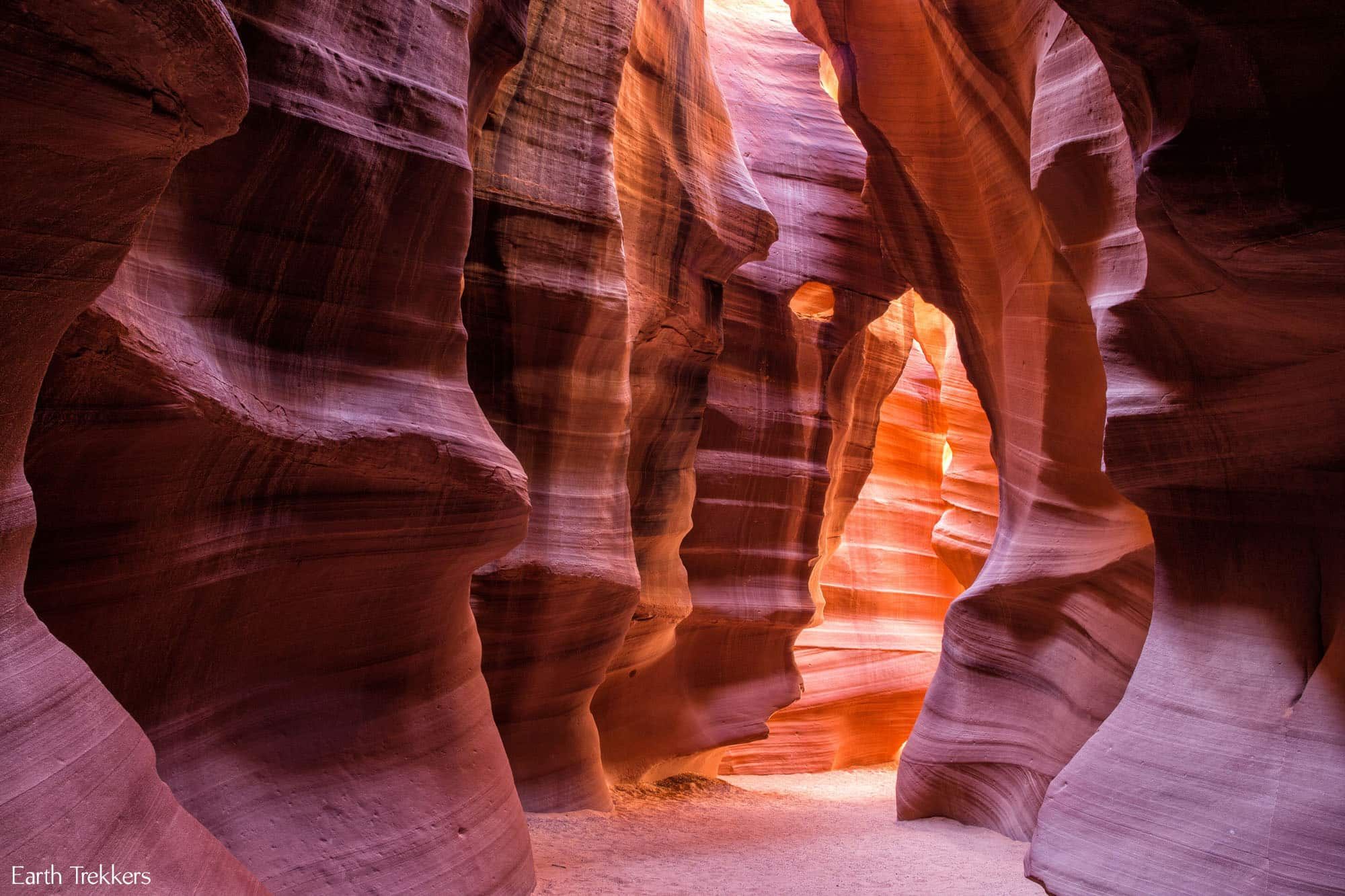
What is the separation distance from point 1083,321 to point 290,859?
211 inches

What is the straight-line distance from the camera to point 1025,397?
6871 millimetres

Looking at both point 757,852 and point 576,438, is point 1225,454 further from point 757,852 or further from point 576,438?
point 576,438

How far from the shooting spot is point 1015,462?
7.17 m

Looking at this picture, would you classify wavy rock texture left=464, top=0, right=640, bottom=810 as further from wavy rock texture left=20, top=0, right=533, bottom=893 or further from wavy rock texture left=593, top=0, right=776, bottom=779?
wavy rock texture left=20, top=0, right=533, bottom=893

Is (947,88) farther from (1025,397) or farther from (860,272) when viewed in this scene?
(860,272)

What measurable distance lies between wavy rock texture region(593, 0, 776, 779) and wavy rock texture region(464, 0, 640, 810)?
1.06m

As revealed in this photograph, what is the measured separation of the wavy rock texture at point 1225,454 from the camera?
3.03 meters

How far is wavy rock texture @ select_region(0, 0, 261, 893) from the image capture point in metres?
1.86

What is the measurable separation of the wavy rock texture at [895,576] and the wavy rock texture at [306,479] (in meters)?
8.43

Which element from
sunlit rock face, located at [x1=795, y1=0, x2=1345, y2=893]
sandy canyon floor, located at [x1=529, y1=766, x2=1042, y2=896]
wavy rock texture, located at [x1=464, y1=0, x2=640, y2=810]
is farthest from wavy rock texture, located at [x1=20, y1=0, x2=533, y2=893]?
sunlit rock face, located at [x1=795, y1=0, x2=1345, y2=893]

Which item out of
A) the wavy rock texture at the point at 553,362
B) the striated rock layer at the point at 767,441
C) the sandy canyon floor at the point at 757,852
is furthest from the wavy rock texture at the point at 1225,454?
the striated rock layer at the point at 767,441

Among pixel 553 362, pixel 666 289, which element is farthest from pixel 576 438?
pixel 666 289

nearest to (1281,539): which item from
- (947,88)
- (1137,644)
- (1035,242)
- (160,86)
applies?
(1137,644)

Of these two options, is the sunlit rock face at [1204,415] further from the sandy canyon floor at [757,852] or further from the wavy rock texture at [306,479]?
the wavy rock texture at [306,479]
